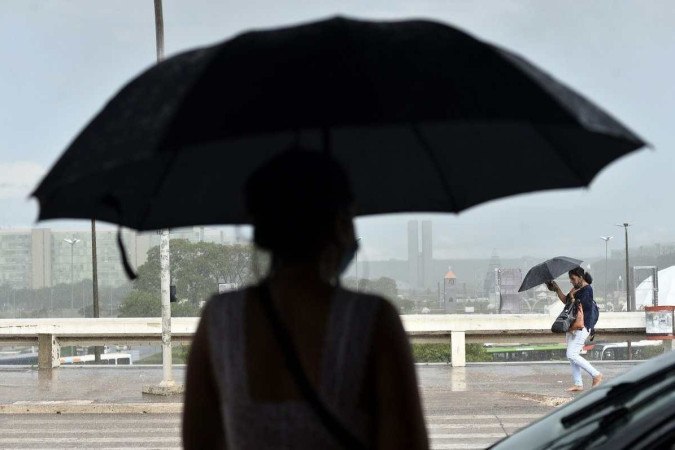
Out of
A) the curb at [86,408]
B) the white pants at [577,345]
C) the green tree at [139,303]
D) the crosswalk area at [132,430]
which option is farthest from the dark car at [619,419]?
the green tree at [139,303]

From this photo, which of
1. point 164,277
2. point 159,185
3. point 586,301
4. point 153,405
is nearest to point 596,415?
point 159,185

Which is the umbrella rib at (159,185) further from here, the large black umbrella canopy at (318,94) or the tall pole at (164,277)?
the tall pole at (164,277)

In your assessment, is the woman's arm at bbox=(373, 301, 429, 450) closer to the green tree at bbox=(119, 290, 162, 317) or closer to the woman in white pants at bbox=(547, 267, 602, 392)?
the woman in white pants at bbox=(547, 267, 602, 392)

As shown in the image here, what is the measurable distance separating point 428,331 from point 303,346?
67.4 feet

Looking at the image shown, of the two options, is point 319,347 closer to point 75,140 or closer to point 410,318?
point 75,140

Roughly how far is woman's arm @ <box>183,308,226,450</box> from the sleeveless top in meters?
0.07

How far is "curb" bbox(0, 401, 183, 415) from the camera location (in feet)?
52.2

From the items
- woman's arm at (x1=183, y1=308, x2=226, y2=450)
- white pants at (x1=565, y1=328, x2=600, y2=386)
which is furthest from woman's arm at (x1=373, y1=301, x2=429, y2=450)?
white pants at (x1=565, y1=328, x2=600, y2=386)

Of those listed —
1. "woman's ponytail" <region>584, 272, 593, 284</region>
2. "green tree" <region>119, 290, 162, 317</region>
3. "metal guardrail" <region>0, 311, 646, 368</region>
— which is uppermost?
"woman's ponytail" <region>584, 272, 593, 284</region>

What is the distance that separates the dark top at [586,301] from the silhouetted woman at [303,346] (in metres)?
13.1

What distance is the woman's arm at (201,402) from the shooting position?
211cm

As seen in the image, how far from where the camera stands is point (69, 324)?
24.5 meters

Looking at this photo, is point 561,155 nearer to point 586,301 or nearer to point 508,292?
point 586,301

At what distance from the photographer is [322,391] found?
198cm
